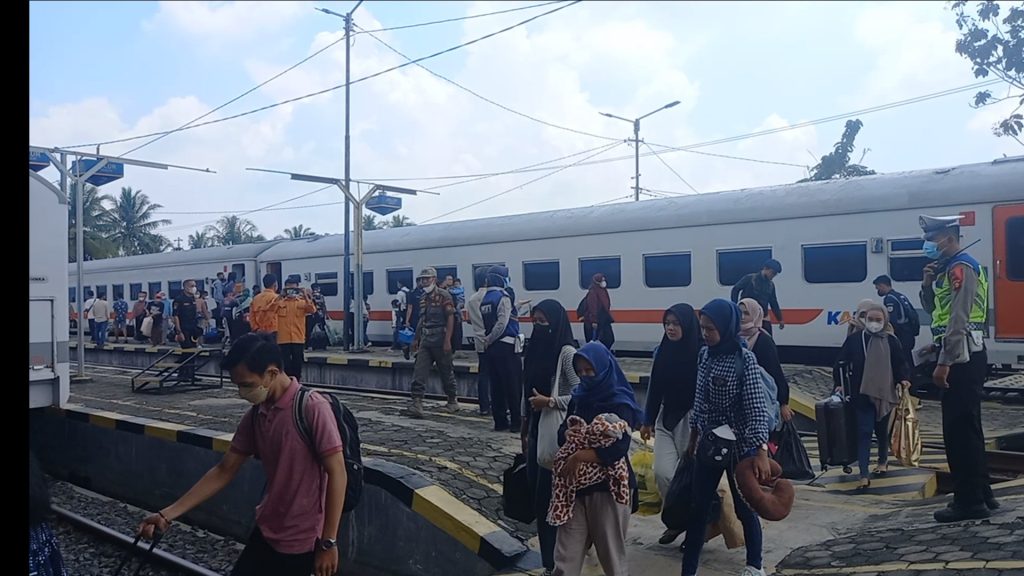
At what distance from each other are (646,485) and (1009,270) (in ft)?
25.8

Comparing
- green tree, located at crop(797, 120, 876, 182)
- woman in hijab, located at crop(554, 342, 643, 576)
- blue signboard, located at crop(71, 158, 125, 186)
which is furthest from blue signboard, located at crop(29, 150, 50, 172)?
green tree, located at crop(797, 120, 876, 182)

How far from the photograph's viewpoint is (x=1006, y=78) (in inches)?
783

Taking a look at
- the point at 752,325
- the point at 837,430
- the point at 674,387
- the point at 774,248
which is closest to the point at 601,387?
the point at 674,387

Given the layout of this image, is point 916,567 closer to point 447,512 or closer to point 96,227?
point 447,512

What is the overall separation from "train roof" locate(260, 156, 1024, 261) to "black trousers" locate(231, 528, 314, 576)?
10.8m

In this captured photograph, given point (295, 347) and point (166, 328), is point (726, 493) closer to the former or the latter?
point (295, 347)

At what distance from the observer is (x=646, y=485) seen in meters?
5.87

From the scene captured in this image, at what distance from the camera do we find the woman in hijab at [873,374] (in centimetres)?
669

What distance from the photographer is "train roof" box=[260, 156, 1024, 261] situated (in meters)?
11.6

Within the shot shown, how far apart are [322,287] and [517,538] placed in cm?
1637

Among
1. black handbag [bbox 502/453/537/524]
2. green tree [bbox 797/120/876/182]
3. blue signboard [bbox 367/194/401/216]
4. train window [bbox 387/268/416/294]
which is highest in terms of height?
green tree [bbox 797/120/876/182]

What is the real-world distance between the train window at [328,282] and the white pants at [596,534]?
56.7 feet

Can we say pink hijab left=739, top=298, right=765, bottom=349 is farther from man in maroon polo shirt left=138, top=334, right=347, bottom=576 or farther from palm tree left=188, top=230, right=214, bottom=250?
palm tree left=188, top=230, right=214, bottom=250

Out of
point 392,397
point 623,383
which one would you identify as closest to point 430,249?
point 392,397
